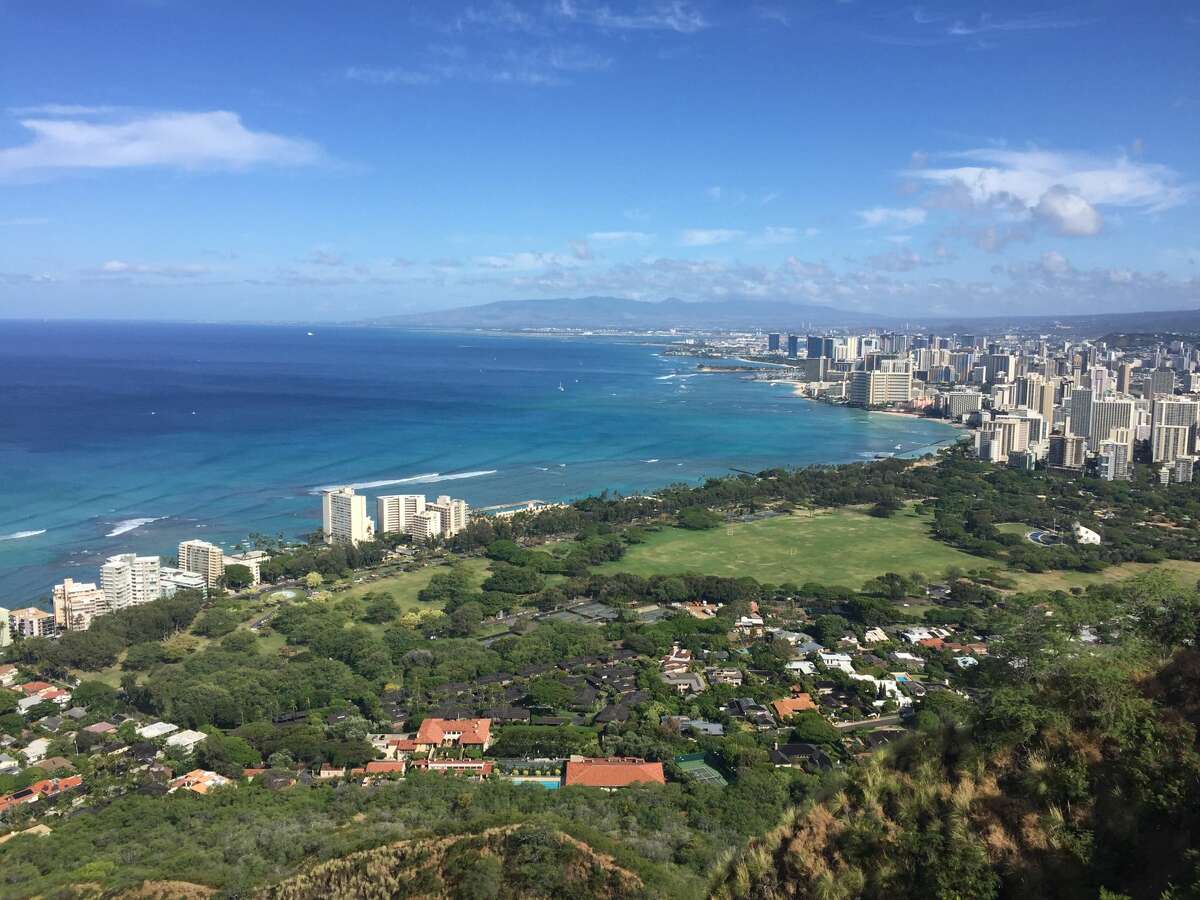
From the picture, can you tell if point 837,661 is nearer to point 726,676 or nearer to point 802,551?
point 726,676

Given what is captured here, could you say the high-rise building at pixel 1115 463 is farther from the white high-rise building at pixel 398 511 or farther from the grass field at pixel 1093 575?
the white high-rise building at pixel 398 511

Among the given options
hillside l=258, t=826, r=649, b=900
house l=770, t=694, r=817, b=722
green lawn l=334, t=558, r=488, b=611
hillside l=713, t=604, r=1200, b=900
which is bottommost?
green lawn l=334, t=558, r=488, b=611

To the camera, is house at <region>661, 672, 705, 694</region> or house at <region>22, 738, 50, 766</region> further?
house at <region>661, 672, 705, 694</region>

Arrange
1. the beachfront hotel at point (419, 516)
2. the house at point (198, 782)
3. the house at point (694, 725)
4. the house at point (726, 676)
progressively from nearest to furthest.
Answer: the house at point (198, 782), the house at point (694, 725), the house at point (726, 676), the beachfront hotel at point (419, 516)

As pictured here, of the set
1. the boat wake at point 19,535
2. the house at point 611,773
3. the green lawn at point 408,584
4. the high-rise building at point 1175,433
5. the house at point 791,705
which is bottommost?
the green lawn at point 408,584

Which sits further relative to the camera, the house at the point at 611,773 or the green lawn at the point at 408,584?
the green lawn at the point at 408,584

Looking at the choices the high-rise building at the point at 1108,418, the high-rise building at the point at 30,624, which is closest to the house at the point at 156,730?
the high-rise building at the point at 30,624

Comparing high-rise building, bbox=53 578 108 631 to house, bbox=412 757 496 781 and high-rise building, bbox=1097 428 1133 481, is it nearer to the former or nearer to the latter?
house, bbox=412 757 496 781

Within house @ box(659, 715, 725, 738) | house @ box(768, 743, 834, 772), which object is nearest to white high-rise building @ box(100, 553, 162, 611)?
house @ box(659, 715, 725, 738)
